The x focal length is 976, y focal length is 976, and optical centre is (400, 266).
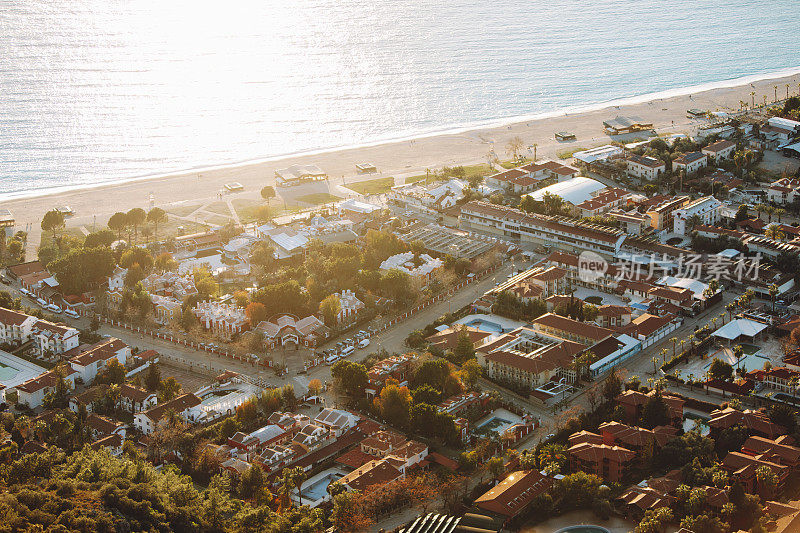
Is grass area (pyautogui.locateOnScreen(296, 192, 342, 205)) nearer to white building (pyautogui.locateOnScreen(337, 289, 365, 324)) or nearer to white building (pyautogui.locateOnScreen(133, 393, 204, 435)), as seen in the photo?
white building (pyautogui.locateOnScreen(337, 289, 365, 324))

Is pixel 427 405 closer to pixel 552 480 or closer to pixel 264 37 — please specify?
pixel 552 480

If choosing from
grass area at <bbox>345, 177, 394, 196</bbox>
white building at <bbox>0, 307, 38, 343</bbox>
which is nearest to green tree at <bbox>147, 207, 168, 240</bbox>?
grass area at <bbox>345, 177, 394, 196</bbox>

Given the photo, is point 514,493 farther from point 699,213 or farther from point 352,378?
point 699,213

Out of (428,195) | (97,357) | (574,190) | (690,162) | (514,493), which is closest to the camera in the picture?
(514,493)

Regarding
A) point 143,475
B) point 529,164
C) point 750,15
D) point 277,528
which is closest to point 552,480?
point 277,528

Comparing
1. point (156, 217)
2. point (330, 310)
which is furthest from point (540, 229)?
point (156, 217)

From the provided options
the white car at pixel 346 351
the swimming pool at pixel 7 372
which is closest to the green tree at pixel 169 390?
the white car at pixel 346 351

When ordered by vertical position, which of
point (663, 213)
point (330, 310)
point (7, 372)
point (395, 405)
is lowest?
point (395, 405)
